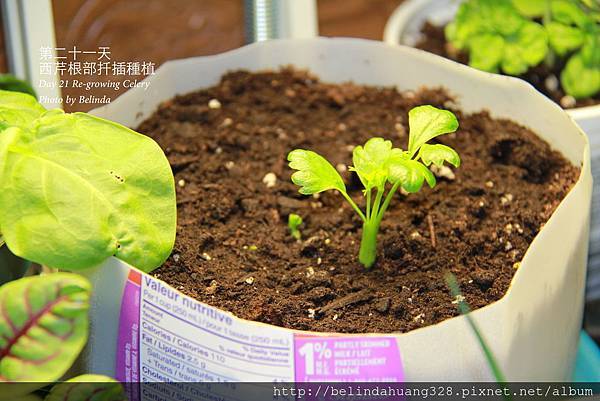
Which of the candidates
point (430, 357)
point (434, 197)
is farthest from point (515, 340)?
point (434, 197)

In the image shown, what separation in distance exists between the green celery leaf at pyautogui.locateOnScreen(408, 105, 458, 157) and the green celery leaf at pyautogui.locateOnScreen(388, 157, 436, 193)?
2.0 inches

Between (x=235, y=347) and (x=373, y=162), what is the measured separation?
0.70 ft

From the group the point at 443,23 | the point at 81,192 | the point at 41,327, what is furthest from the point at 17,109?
the point at 443,23

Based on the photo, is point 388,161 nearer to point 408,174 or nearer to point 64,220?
point 408,174

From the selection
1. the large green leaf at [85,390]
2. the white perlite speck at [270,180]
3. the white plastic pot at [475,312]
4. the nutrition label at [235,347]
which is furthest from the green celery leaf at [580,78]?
the large green leaf at [85,390]

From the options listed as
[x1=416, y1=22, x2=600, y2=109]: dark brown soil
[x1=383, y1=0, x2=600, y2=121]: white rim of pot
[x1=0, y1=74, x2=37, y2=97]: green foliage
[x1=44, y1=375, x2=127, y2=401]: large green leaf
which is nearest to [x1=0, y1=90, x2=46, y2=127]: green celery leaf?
[x1=0, y1=74, x2=37, y2=97]: green foliage

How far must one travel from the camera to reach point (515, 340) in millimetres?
713

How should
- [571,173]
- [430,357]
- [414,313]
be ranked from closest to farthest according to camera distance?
1. [430,357]
2. [414,313]
3. [571,173]

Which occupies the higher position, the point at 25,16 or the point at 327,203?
the point at 25,16

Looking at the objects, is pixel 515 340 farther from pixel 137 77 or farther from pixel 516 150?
pixel 137 77

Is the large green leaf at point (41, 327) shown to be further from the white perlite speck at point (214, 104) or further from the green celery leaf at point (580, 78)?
the green celery leaf at point (580, 78)

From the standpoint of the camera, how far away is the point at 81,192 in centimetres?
72

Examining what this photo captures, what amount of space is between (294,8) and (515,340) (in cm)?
74

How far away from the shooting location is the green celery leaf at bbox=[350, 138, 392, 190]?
2.52 feet
